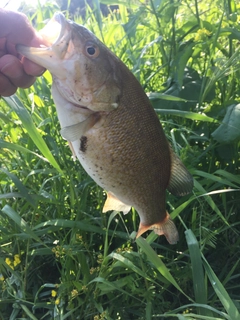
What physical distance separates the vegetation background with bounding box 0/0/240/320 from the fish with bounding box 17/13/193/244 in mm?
279

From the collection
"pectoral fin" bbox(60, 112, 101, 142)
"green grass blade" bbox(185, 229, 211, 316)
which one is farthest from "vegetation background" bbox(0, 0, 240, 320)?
"pectoral fin" bbox(60, 112, 101, 142)

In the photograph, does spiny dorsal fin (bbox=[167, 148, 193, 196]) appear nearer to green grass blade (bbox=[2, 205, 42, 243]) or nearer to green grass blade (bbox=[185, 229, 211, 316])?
green grass blade (bbox=[185, 229, 211, 316])

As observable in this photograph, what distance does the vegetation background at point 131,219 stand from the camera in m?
1.52

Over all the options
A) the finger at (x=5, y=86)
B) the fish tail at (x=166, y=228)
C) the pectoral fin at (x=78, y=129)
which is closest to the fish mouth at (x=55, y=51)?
the pectoral fin at (x=78, y=129)

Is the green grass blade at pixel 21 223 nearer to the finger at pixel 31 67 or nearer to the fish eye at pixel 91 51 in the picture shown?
the finger at pixel 31 67

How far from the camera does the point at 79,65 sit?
1.19 meters

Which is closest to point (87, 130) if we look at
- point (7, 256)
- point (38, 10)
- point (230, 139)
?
point (230, 139)

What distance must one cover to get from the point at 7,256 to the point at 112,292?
20.6 inches

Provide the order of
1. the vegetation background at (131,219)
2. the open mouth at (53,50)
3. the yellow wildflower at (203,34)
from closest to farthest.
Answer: the open mouth at (53,50) → the vegetation background at (131,219) → the yellow wildflower at (203,34)

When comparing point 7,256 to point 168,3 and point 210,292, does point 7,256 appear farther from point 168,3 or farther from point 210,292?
point 168,3

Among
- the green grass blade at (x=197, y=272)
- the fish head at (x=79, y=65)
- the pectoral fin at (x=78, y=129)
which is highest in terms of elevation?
the fish head at (x=79, y=65)

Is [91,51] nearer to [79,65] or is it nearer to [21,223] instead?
[79,65]

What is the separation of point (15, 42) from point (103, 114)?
441 millimetres

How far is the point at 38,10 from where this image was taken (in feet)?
7.85
